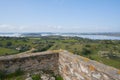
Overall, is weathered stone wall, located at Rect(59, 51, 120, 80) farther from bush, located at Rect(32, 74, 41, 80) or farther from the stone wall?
bush, located at Rect(32, 74, 41, 80)

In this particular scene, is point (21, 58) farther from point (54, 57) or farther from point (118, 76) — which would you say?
point (118, 76)

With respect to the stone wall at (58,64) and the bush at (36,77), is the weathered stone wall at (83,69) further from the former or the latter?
the bush at (36,77)

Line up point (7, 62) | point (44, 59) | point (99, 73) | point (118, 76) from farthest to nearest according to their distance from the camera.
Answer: point (44, 59)
point (7, 62)
point (99, 73)
point (118, 76)

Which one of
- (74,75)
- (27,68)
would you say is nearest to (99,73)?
(74,75)

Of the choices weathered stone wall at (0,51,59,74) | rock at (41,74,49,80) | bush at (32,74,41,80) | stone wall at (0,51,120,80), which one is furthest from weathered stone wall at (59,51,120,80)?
bush at (32,74,41,80)

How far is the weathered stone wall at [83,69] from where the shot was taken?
11.4 feet

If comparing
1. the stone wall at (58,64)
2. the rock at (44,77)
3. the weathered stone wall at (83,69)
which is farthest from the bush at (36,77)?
the weathered stone wall at (83,69)

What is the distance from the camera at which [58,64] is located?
241 inches

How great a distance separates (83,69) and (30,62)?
7.51 feet

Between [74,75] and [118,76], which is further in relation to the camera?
[74,75]

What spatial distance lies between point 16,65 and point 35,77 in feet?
2.86

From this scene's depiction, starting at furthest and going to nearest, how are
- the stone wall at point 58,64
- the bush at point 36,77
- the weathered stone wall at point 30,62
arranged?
the weathered stone wall at point 30,62, the bush at point 36,77, the stone wall at point 58,64

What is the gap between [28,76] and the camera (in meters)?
5.43

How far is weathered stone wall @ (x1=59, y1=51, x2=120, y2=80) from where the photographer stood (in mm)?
3470
